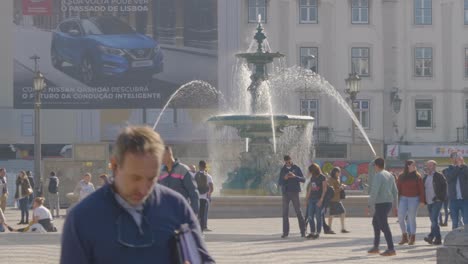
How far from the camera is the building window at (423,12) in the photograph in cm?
5981

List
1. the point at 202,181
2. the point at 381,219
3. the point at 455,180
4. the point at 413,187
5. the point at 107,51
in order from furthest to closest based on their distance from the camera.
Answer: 1. the point at 107,51
2. the point at 202,181
3. the point at 455,180
4. the point at 413,187
5. the point at 381,219

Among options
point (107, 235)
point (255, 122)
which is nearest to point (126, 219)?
point (107, 235)

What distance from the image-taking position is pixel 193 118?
59.6m

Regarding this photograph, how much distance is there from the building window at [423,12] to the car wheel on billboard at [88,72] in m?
16.7

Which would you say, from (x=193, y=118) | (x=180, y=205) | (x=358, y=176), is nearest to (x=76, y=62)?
(x=193, y=118)

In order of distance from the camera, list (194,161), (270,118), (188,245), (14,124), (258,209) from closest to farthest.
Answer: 1. (188,245)
2. (258,209)
3. (270,118)
4. (194,161)
5. (14,124)

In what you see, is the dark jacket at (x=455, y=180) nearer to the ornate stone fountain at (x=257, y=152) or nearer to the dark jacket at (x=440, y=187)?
the dark jacket at (x=440, y=187)

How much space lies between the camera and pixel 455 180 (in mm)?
18906

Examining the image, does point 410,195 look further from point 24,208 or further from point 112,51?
point 112,51

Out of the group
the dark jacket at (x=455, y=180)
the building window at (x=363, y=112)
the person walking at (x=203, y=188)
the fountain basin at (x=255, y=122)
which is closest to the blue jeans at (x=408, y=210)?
the dark jacket at (x=455, y=180)

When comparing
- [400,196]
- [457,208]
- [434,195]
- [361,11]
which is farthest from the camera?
[361,11]

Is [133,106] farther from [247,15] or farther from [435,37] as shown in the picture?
[435,37]

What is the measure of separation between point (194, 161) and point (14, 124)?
53.0ft

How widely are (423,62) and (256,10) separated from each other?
898 centimetres
